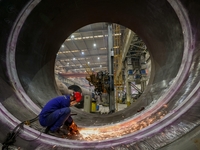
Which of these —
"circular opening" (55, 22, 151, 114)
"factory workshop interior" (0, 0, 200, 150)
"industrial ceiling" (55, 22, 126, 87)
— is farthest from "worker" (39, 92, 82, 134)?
"industrial ceiling" (55, 22, 126, 87)

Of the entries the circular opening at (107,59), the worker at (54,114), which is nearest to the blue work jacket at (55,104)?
the worker at (54,114)

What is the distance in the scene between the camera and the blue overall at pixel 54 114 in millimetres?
2066

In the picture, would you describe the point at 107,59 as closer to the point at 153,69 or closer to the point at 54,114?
the point at 153,69

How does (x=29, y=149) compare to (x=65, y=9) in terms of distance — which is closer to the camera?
(x=29, y=149)

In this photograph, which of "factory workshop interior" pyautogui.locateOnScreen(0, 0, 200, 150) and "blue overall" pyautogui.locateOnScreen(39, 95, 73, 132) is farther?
"blue overall" pyautogui.locateOnScreen(39, 95, 73, 132)

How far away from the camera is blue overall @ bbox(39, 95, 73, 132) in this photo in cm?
207

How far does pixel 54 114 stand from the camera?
210 cm

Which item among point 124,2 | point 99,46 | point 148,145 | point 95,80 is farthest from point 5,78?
point 99,46

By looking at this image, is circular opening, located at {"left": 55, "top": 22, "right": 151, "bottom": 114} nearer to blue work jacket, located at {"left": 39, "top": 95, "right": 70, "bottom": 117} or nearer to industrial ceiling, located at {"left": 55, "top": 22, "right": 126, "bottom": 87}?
industrial ceiling, located at {"left": 55, "top": 22, "right": 126, "bottom": 87}

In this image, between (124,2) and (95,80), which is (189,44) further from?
(95,80)

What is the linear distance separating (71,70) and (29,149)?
21.7 metres

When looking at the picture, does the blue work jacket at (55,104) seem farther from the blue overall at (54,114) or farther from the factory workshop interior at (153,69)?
the factory workshop interior at (153,69)

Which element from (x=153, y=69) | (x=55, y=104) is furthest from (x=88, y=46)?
(x=55, y=104)

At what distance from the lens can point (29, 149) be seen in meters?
1.47
